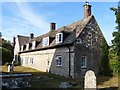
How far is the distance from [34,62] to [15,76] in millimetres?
21507

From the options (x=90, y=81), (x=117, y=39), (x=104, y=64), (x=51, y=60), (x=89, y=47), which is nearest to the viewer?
(x=90, y=81)

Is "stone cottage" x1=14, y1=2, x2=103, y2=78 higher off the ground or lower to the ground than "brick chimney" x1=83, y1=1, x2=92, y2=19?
lower

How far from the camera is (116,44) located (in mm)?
21000

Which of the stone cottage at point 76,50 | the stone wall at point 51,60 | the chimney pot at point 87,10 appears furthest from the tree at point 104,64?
the chimney pot at point 87,10

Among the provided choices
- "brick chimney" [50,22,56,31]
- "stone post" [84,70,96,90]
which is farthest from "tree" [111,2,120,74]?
"brick chimney" [50,22,56,31]

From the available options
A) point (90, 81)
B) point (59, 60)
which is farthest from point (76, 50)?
point (90, 81)

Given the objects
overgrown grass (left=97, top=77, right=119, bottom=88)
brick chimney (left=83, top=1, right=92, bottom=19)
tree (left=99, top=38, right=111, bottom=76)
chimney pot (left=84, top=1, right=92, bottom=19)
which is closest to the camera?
overgrown grass (left=97, top=77, right=119, bottom=88)

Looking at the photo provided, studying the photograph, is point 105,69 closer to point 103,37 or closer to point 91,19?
point 103,37

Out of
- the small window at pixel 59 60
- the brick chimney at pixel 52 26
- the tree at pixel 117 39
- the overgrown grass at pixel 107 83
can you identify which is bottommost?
the overgrown grass at pixel 107 83

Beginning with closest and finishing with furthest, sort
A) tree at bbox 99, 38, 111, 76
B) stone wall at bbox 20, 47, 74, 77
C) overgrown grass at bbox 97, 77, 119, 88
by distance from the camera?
overgrown grass at bbox 97, 77, 119, 88 < stone wall at bbox 20, 47, 74, 77 < tree at bbox 99, 38, 111, 76

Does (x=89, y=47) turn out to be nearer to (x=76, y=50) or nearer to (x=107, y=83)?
(x=76, y=50)

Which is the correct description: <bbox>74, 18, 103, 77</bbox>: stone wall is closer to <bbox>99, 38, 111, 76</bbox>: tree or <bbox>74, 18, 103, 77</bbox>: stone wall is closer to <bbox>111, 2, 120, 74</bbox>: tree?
<bbox>99, 38, 111, 76</bbox>: tree

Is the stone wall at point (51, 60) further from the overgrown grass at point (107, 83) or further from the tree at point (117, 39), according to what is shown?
the tree at point (117, 39)

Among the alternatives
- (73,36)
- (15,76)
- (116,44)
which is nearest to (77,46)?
(73,36)
